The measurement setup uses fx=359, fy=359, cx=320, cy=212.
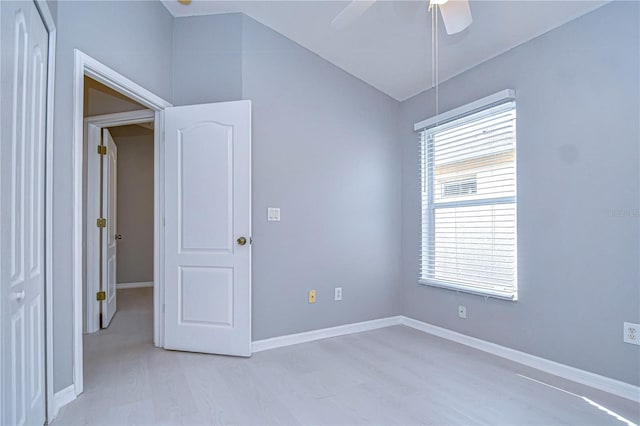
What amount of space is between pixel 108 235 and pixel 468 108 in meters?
3.84

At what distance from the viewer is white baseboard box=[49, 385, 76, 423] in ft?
6.47

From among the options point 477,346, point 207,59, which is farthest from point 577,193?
point 207,59

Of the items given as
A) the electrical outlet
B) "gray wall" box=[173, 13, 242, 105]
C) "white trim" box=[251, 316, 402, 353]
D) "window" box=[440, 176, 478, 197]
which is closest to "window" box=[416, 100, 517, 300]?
"window" box=[440, 176, 478, 197]

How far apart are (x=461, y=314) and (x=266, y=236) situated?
1877mm

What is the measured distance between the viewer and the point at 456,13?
1.96m

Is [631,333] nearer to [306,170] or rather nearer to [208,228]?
[306,170]

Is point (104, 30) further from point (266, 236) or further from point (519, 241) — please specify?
point (519, 241)

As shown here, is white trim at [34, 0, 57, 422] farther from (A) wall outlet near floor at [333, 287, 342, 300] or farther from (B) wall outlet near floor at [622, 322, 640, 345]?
(B) wall outlet near floor at [622, 322, 640, 345]

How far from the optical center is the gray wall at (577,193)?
2.19 meters

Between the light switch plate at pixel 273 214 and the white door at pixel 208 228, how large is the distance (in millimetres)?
329

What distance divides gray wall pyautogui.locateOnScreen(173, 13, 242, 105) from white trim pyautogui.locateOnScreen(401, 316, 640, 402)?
2870 millimetres

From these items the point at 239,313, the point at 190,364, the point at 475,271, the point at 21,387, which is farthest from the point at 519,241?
the point at 21,387

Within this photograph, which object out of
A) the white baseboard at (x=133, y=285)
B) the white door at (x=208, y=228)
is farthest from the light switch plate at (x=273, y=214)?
the white baseboard at (x=133, y=285)

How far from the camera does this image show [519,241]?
277 cm
